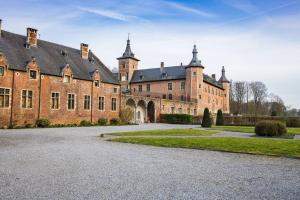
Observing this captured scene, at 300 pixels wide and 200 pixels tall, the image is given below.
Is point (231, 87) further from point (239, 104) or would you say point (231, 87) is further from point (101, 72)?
point (101, 72)

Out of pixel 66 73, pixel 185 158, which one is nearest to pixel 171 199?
pixel 185 158

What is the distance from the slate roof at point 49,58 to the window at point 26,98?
213 centimetres

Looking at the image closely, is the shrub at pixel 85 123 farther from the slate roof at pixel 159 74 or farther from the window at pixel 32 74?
the slate roof at pixel 159 74

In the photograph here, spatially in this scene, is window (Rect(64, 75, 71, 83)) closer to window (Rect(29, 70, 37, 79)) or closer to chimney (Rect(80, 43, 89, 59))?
window (Rect(29, 70, 37, 79))

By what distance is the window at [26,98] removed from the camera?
26.4 meters

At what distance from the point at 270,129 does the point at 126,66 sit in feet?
147

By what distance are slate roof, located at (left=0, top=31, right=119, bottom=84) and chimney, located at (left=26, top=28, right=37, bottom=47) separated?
0.45m

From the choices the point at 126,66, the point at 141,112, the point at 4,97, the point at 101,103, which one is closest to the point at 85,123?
the point at 101,103

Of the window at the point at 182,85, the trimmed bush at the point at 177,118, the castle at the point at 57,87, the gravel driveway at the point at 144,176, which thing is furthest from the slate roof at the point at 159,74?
the gravel driveway at the point at 144,176

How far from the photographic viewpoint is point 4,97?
25.0 meters

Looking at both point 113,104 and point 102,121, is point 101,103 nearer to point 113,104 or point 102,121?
point 113,104

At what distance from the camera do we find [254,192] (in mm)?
5613

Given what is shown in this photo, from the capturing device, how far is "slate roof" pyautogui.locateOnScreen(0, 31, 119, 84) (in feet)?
87.7

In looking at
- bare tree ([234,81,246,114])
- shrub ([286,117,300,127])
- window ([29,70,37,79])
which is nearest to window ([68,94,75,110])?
window ([29,70,37,79])
